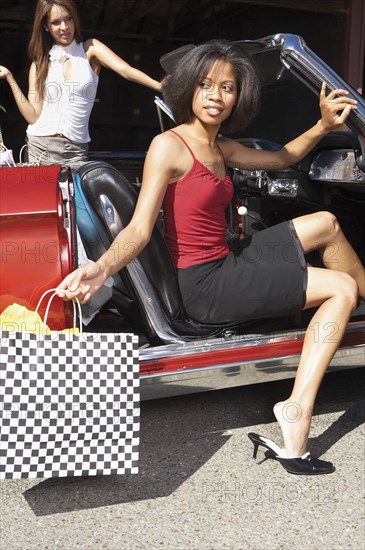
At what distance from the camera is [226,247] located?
8.46 feet

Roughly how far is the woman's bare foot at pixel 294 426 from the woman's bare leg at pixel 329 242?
56 cm

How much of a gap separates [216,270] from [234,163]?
49 centimetres

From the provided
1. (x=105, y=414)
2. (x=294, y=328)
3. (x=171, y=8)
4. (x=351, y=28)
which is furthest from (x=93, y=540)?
(x=171, y=8)

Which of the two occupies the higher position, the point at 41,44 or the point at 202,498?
the point at 41,44

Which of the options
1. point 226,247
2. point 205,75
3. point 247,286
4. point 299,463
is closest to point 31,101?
point 205,75

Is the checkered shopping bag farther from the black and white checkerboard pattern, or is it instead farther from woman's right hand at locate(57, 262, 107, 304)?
woman's right hand at locate(57, 262, 107, 304)

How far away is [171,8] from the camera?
10.0m

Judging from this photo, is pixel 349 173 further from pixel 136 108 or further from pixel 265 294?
pixel 136 108

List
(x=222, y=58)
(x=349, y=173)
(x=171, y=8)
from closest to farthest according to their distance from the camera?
(x=222, y=58) → (x=349, y=173) → (x=171, y=8)

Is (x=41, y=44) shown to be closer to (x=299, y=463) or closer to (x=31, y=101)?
(x=31, y=101)

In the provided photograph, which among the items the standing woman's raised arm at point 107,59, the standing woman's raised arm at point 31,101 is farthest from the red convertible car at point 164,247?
the standing woman's raised arm at point 31,101

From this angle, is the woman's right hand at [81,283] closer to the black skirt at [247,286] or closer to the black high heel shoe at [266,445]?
the black skirt at [247,286]

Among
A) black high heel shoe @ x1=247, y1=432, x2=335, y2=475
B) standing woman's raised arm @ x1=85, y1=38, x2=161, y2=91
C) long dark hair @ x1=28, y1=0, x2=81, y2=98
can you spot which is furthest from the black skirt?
long dark hair @ x1=28, y1=0, x2=81, y2=98

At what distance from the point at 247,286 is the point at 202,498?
735 mm
